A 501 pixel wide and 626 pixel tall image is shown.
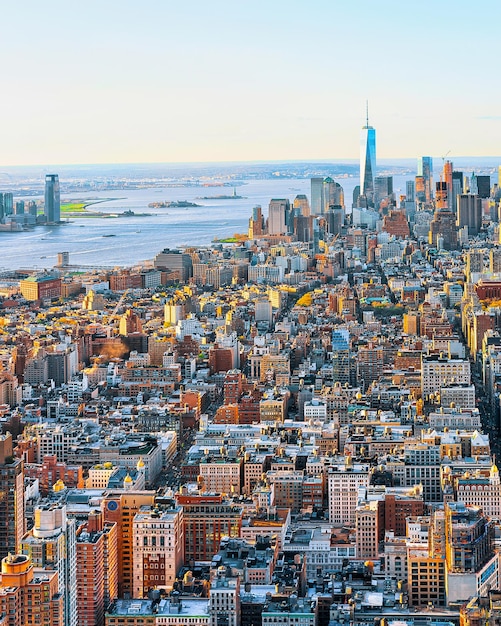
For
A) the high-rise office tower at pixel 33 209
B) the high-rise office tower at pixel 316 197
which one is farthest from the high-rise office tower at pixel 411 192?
the high-rise office tower at pixel 33 209

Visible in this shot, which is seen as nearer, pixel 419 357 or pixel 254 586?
pixel 254 586

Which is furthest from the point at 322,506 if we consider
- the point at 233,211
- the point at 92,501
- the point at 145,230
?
the point at 233,211

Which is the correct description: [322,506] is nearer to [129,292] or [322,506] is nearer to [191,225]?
[129,292]

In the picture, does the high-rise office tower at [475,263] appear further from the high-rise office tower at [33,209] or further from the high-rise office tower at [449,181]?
the high-rise office tower at [33,209]

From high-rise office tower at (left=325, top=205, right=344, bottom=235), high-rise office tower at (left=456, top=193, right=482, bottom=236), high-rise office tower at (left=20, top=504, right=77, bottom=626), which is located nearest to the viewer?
high-rise office tower at (left=20, top=504, right=77, bottom=626)

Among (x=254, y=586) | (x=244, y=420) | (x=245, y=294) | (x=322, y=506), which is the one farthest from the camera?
(x=245, y=294)

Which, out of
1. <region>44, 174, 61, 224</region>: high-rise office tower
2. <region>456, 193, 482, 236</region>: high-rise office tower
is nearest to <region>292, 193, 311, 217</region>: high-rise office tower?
<region>456, 193, 482, 236</region>: high-rise office tower

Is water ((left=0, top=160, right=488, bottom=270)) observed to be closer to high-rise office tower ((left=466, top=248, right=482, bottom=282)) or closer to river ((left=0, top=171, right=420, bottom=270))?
river ((left=0, top=171, right=420, bottom=270))
